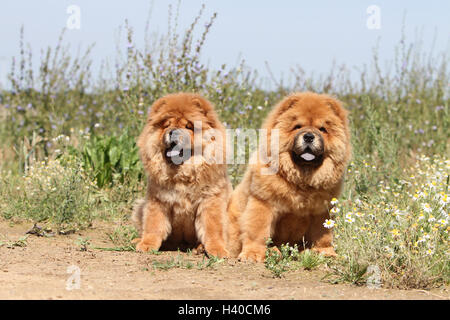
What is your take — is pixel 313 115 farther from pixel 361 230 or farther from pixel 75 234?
pixel 75 234

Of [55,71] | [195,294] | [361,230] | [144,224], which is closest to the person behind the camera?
[195,294]

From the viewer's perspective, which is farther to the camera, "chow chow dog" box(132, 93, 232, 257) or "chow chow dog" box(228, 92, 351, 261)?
"chow chow dog" box(132, 93, 232, 257)

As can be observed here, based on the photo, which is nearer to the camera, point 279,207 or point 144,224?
point 279,207

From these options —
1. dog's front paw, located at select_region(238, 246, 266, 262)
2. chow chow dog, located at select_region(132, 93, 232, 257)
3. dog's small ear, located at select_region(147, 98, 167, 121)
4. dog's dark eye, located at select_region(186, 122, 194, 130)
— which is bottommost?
dog's front paw, located at select_region(238, 246, 266, 262)

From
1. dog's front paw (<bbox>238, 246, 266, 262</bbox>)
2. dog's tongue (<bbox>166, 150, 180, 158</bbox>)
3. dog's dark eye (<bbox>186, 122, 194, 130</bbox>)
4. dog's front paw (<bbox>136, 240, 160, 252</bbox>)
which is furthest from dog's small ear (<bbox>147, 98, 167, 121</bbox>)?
dog's front paw (<bbox>238, 246, 266, 262</bbox>)

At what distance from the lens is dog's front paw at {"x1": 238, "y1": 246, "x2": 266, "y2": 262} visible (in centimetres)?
433

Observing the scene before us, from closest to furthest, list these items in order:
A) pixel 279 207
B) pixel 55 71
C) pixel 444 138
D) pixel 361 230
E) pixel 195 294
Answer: pixel 195 294 < pixel 361 230 < pixel 279 207 < pixel 444 138 < pixel 55 71

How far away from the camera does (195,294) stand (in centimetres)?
323

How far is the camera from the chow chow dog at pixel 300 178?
4297 millimetres

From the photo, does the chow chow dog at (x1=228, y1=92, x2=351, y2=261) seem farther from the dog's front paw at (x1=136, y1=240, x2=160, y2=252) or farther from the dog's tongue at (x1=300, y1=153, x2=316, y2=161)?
the dog's front paw at (x1=136, y1=240, x2=160, y2=252)

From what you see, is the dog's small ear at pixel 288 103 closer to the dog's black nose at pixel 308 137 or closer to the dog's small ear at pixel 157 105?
the dog's black nose at pixel 308 137

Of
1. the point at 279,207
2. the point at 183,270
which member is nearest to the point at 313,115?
the point at 279,207

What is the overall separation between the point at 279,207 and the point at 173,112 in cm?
114

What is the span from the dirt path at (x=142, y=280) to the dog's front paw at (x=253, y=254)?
4.0 inches
